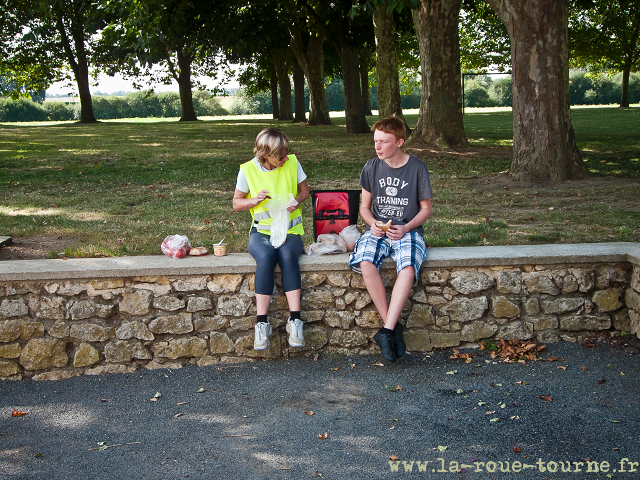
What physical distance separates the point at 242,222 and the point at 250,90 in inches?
1541

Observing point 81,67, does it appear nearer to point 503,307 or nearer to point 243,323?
point 243,323

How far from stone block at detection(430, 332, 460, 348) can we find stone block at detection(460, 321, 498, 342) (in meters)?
0.05

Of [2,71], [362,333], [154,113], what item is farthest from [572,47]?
[154,113]

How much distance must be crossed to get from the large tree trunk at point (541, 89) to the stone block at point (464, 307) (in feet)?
16.6

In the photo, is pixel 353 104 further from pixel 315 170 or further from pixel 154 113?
pixel 154 113

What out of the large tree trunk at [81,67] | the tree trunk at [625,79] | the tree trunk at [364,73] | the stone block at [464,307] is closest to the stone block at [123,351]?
the stone block at [464,307]

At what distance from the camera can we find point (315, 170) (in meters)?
11.3

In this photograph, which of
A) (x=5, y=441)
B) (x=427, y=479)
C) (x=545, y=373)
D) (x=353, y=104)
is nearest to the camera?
(x=427, y=479)

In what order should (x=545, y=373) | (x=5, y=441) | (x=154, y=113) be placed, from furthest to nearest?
1. (x=154, y=113)
2. (x=545, y=373)
3. (x=5, y=441)

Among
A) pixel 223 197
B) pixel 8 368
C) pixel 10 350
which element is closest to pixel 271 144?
pixel 10 350

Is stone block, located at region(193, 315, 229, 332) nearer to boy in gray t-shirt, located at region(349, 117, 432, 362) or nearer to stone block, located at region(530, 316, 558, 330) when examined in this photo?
boy in gray t-shirt, located at region(349, 117, 432, 362)

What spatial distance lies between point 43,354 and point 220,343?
4.26 ft

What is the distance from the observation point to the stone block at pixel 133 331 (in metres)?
4.53

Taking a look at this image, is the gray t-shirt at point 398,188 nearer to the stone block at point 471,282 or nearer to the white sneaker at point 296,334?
the stone block at point 471,282
